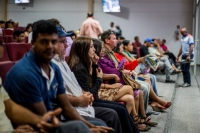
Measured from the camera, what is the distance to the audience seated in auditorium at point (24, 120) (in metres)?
1.52

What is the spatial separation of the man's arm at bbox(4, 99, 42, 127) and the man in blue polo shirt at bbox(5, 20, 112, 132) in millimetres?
30

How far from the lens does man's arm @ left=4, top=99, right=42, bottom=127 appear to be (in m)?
1.58

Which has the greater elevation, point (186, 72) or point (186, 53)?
point (186, 53)

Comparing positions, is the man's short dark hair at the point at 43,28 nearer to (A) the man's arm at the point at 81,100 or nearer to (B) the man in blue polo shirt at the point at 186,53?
(A) the man's arm at the point at 81,100

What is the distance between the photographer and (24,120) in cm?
159

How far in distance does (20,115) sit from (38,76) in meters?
0.22

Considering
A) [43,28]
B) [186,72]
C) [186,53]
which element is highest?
[43,28]

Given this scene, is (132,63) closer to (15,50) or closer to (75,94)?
(15,50)

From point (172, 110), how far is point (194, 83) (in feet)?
10.6

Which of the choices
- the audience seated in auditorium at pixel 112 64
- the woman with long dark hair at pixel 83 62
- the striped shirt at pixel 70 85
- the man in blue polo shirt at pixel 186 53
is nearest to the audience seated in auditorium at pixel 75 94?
the striped shirt at pixel 70 85

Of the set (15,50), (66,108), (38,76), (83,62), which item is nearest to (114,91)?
(83,62)

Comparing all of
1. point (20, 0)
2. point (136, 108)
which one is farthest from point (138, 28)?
point (136, 108)

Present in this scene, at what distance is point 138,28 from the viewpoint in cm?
1351

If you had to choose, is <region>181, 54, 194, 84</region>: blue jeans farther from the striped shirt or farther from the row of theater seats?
the striped shirt
